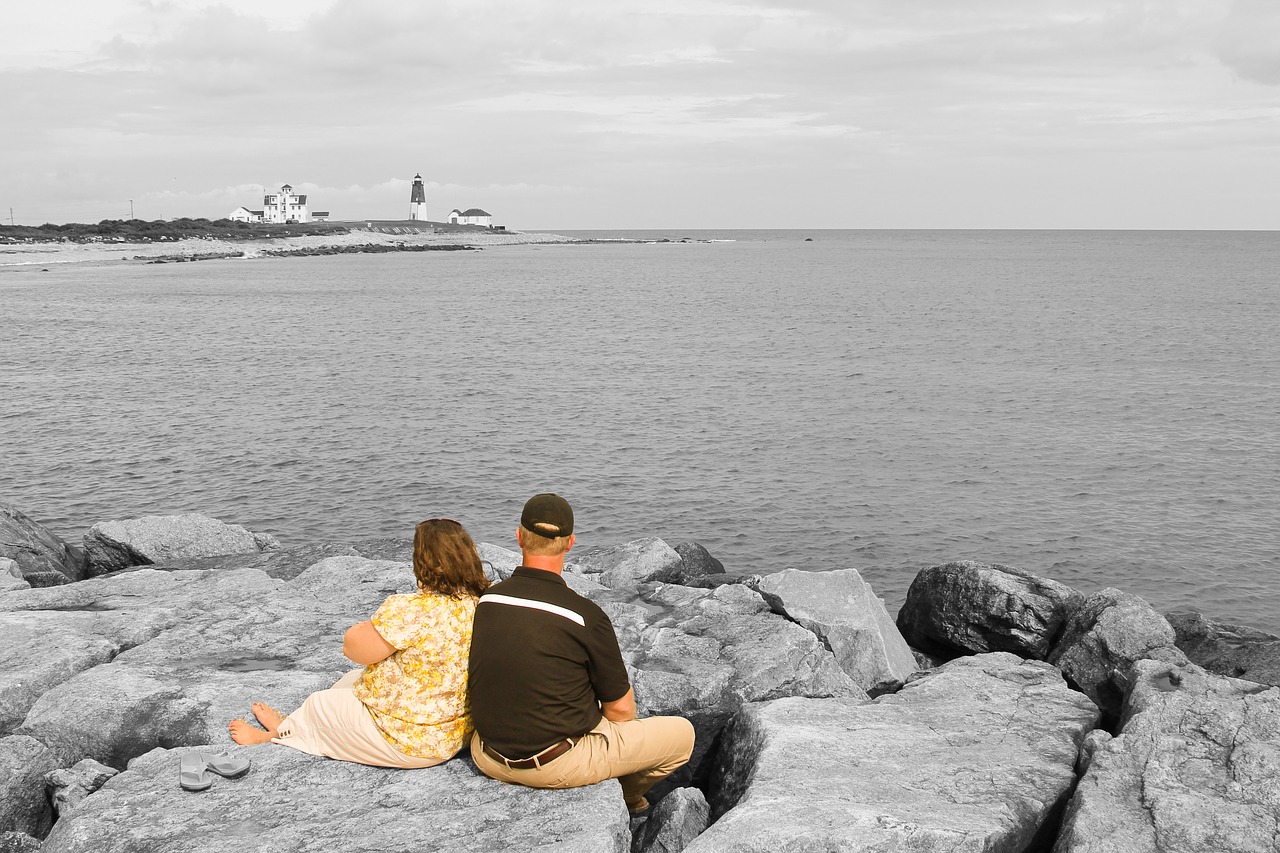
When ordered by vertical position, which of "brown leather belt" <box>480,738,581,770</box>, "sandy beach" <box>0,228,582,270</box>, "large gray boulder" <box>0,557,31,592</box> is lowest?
"large gray boulder" <box>0,557,31,592</box>

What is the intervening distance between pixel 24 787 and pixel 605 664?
190 inches

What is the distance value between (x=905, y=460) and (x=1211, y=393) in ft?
62.8

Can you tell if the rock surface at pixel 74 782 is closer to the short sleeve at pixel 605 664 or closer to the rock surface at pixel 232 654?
the rock surface at pixel 232 654

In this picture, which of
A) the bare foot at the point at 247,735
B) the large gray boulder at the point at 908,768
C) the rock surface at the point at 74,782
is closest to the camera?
the large gray boulder at the point at 908,768

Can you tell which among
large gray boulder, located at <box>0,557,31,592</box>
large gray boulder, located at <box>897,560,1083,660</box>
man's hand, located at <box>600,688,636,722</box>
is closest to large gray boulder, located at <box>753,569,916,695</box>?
large gray boulder, located at <box>897,560,1083,660</box>

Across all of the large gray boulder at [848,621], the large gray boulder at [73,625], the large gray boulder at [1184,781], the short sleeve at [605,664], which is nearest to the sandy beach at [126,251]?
the large gray boulder at [73,625]

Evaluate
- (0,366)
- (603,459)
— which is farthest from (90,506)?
(0,366)

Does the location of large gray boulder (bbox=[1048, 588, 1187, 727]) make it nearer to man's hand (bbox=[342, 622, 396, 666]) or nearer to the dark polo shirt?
the dark polo shirt

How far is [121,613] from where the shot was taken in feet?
37.6

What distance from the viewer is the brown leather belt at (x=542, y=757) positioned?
7.18 meters

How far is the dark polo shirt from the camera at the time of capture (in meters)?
6.96

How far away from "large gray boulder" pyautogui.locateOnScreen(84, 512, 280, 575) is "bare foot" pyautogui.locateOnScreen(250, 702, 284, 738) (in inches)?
384

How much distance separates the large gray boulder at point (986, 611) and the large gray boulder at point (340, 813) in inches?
350

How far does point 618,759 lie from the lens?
24.5 feet
